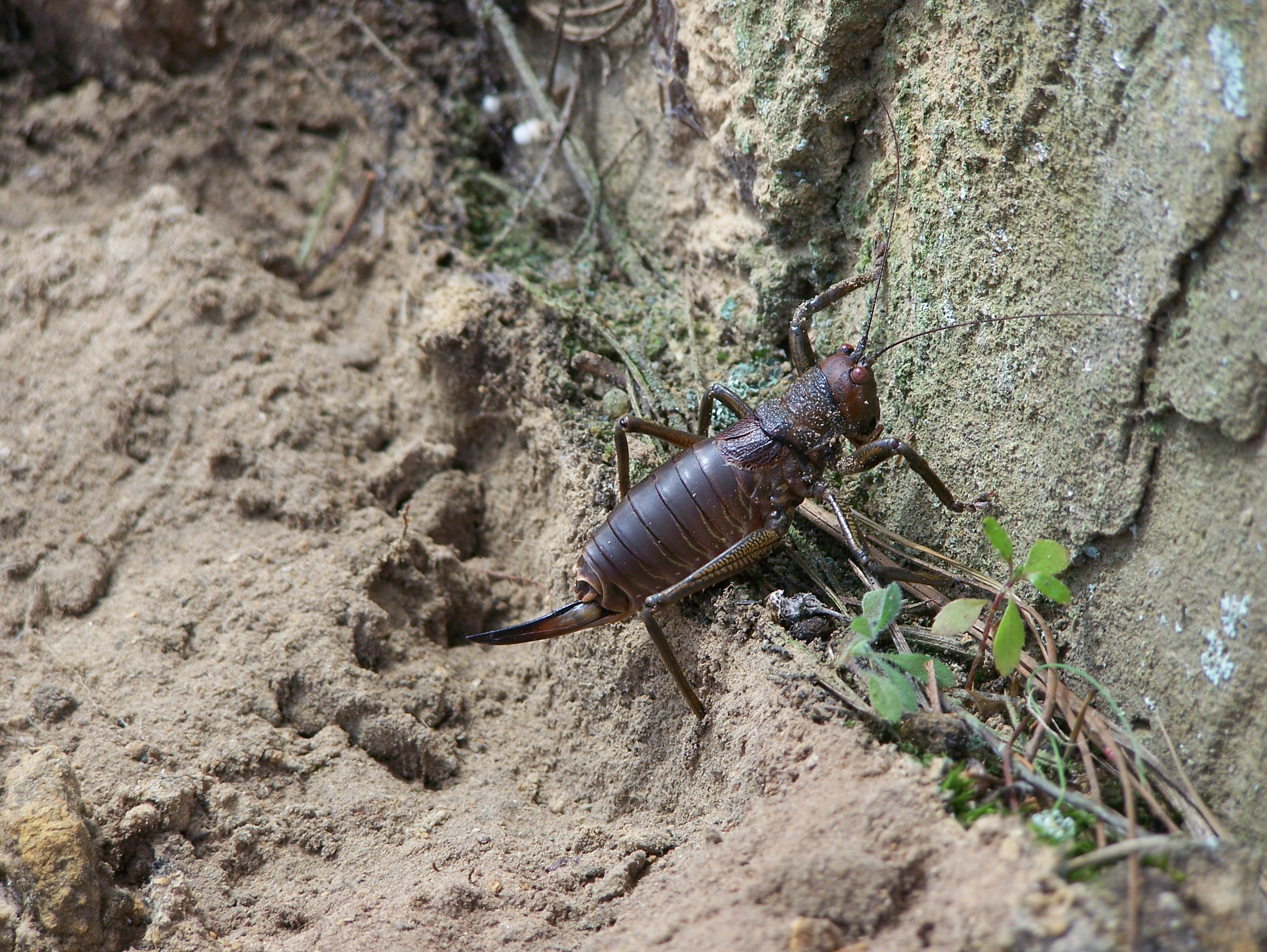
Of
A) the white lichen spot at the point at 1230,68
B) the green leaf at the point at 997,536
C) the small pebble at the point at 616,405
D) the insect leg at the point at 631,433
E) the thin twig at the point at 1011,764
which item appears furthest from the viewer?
the small pebble at the point at 616,405

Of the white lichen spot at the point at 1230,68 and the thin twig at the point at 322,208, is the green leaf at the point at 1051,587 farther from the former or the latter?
the thin twig at the point at 322,208

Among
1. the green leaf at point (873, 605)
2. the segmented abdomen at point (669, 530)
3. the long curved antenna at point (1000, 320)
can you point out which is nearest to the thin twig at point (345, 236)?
the segmented abdomen at point (669, 530)

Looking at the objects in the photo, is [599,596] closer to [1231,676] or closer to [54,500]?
[1231,676]

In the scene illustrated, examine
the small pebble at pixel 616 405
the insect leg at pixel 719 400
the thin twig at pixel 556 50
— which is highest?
the thin twig at pixel 556 50

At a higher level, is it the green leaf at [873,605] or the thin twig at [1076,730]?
the green leaf at [873,605]

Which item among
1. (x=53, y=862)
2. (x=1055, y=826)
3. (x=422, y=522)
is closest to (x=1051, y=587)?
(x=1055, y=826)

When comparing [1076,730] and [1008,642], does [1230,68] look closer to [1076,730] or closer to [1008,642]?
[1008,642]
